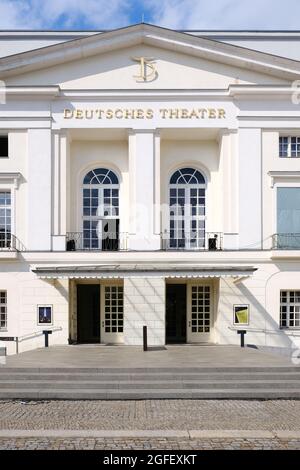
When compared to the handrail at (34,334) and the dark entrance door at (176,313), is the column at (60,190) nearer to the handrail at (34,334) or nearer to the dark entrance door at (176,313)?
the handrail at (34,334)

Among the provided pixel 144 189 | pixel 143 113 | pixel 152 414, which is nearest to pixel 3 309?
pixel 144 189

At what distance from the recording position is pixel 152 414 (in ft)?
37.8

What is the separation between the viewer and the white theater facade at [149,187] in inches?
845

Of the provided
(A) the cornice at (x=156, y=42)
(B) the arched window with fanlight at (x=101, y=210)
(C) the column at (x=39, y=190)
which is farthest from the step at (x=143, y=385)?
(A) the cornice at (x=156, y=42)

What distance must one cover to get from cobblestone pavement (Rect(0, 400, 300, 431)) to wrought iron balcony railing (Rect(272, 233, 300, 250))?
9.68 m

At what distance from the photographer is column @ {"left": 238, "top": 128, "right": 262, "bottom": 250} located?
2183cm

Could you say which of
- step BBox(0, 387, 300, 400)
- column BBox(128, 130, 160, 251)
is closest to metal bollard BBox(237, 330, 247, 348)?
column BBox(128, 130, 160, 251)

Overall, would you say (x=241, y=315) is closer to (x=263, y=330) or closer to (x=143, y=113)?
(x=263, y=330)

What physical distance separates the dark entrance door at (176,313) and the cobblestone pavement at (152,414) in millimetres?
9644

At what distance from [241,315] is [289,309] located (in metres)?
2.33

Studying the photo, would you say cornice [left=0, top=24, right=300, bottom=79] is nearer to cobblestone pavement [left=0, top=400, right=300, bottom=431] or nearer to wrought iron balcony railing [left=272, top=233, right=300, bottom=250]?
wrought iron balcony railing [left=272, top=233, right=300, bottom=250]

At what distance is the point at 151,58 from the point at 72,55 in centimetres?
327
